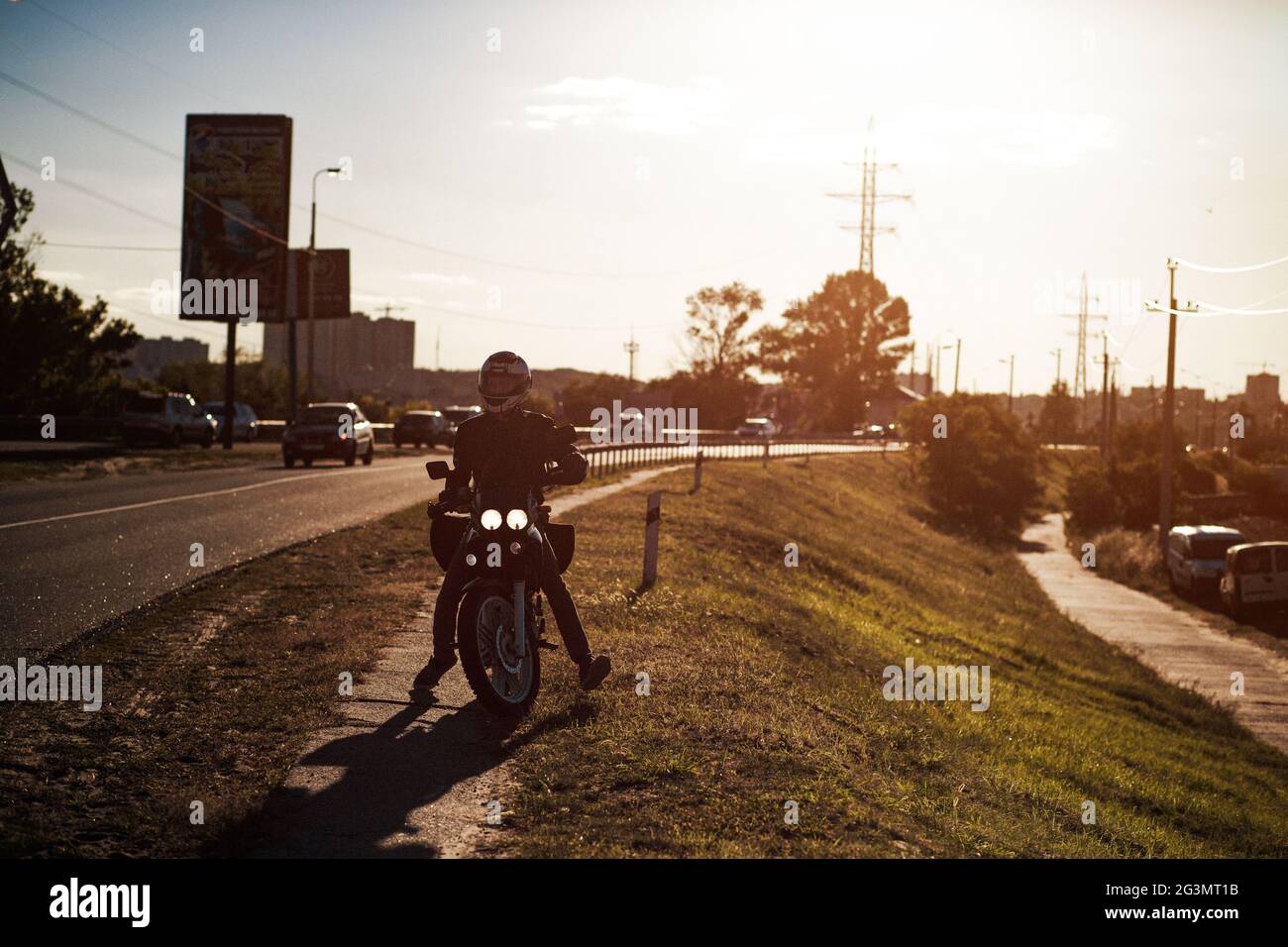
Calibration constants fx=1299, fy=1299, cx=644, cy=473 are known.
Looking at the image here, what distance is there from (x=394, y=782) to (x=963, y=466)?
73149 millimetres

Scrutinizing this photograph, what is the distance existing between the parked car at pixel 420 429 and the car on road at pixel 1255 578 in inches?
1244

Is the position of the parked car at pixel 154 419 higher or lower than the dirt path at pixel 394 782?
higher

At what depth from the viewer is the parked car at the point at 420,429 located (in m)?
56.2

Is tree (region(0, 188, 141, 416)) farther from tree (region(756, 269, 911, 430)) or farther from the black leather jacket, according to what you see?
tree (region(756, 269, 911, 430))

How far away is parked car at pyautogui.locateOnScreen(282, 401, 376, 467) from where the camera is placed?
122ft

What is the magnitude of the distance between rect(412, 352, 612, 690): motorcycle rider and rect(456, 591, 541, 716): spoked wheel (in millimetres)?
377

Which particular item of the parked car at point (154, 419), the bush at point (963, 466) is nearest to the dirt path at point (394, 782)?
the parked car at point (154, 419)

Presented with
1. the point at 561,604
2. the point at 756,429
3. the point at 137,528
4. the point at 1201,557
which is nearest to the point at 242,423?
the point at 756,429

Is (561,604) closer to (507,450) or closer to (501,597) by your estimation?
(501,597)

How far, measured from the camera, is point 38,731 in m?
7.23

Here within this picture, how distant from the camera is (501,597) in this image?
7.32 m

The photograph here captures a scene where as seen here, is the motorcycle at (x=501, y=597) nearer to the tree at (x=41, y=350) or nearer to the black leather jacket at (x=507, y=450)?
the black leather jacket at (x=507, y=450)
